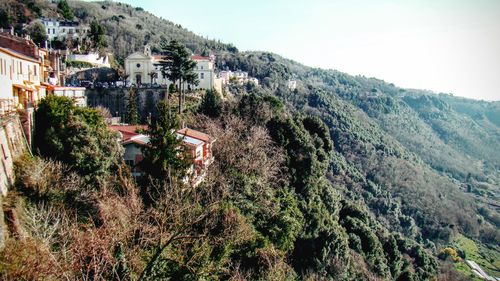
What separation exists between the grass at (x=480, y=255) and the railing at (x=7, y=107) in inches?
2964

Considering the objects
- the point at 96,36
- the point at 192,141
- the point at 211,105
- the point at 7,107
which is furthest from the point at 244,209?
the point at 96,36

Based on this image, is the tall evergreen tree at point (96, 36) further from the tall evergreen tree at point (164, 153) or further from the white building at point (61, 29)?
the tall evergreen tree at point (164, 153)

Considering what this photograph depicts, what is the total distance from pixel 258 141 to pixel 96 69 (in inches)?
1158

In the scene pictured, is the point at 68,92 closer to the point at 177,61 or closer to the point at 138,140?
the point at 138,140

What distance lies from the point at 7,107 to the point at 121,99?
71.4 feet

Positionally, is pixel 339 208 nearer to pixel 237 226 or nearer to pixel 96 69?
pixel 237 226

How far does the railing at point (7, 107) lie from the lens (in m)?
19.0

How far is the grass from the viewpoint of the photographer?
74.5 m

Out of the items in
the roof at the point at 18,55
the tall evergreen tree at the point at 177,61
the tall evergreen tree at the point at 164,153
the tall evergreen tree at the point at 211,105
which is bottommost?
the tall evergreen tree at the point at 164,153

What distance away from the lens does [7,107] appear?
20234 millimetres

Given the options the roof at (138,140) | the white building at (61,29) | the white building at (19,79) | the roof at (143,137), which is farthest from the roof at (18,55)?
the white building at (61,29)

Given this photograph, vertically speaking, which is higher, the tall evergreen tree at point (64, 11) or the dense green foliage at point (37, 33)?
the tall evergreen tree at point (64, 11)

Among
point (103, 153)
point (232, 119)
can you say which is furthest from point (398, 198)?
point (103, 153)

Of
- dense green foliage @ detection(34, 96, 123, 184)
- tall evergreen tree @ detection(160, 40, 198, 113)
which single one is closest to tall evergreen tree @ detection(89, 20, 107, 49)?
tall evergreen tree @ detection(160, 40, 198, 113)
